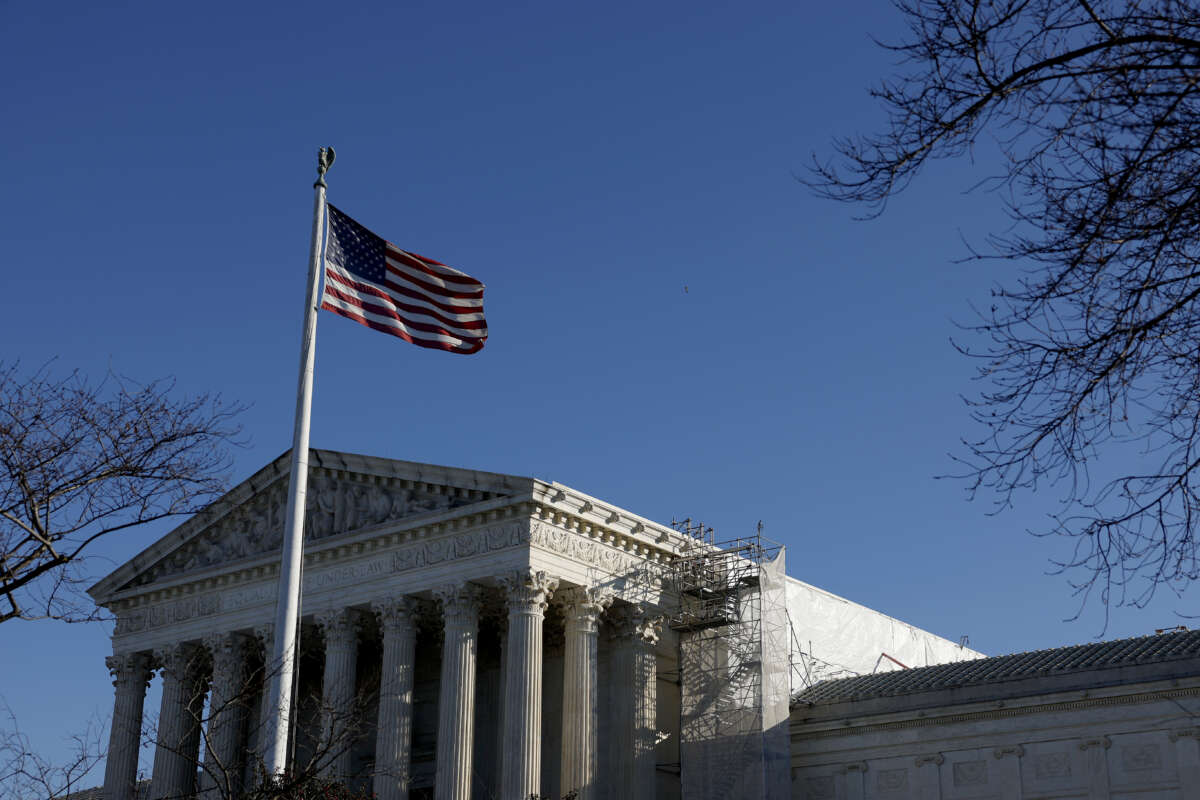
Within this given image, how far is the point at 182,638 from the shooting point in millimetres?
48156

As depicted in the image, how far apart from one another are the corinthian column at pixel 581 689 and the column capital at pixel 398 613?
470cm

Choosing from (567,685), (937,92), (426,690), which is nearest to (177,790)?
(426,690)

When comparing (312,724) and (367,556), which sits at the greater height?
(367,556)

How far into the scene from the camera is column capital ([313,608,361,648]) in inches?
1715

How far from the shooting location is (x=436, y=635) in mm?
46531

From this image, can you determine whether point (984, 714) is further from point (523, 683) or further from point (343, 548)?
point (343, 548)

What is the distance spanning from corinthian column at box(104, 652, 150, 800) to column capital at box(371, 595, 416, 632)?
40.3 ft

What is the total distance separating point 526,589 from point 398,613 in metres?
4.91

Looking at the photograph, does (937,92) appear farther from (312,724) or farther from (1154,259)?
(312,724)

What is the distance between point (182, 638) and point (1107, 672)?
3050 cm

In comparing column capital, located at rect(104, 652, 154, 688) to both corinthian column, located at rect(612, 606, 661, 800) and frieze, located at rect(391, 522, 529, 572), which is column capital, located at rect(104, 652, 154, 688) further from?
corinthian column, located at rect(612, 606, 661, 800)

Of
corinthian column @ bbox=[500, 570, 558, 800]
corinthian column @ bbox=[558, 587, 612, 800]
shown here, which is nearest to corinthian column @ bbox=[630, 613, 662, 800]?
corinthian column @ bbox=[558, 587, 612, 800]

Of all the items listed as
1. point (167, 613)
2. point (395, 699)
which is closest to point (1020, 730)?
point (395, 699)

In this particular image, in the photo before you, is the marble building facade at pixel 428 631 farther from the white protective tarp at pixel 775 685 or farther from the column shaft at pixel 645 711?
the white protective tarp at pixel 775 685
